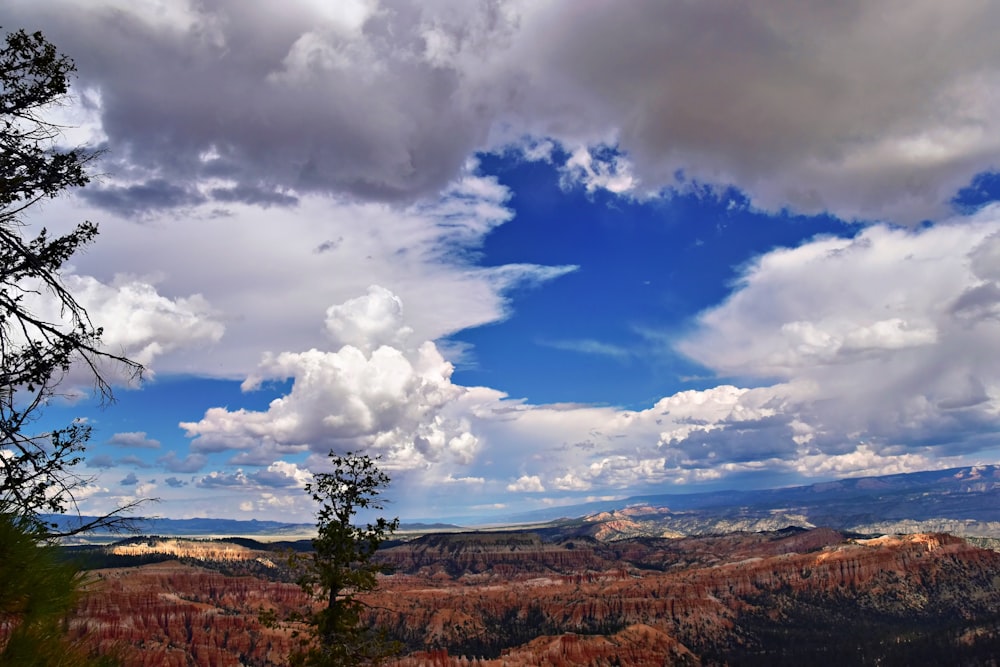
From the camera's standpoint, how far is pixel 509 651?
19588 cm

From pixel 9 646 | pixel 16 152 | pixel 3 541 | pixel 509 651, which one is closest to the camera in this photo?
pixel 3 541

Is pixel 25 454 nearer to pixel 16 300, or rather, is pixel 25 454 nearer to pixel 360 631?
pixel 16 300

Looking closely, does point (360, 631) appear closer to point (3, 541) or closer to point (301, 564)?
point (301, 564)

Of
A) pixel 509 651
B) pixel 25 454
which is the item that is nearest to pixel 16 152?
pixel 25 454

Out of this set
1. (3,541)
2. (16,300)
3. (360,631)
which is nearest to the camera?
(3,541)

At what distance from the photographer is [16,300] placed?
11.3 m

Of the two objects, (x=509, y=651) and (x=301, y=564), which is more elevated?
(x=301, y=564)

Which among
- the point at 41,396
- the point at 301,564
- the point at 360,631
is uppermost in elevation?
the point at 41,396

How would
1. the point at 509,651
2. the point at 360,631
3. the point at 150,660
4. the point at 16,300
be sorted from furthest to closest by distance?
1. the point at 509,651
2. the point at 150,660
3. the point at 360,631
4. the point at 16,300

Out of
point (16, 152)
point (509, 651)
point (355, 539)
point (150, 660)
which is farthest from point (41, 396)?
point (509, 651)

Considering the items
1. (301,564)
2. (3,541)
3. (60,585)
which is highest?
(3,541)

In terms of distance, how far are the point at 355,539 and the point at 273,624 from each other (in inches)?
194

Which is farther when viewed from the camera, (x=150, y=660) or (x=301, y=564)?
(x=150, y=660)

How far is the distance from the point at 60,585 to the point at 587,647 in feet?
691
